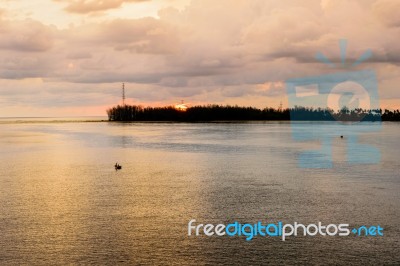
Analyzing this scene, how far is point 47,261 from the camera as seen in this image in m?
11.7

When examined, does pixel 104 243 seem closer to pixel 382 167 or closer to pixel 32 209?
pixel 32 209

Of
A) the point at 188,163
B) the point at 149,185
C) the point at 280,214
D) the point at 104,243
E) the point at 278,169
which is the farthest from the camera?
the point at 188,163

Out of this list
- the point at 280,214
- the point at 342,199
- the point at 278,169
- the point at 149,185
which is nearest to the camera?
the point at 280,214

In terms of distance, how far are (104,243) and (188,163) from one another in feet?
68.0

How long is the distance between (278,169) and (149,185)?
972 centimetres

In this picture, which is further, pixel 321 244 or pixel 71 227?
pixel 71 227

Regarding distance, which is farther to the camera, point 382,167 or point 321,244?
point 382,167

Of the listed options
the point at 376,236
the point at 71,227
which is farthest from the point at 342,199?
the point at 71,227

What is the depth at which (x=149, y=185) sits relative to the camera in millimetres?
23438

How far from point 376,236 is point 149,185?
12.3 meters

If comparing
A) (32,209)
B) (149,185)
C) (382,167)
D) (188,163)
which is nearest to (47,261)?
(32,209)

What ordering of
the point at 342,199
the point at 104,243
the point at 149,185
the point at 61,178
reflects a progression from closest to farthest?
the point at 104,243 < the point at 342,199 < the point at 149,185 < the point at 61,178

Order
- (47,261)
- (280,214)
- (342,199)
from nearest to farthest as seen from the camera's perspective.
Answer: (47,261), (280,214), (342,199)

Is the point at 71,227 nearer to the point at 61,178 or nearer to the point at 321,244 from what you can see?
the point at 321,244
